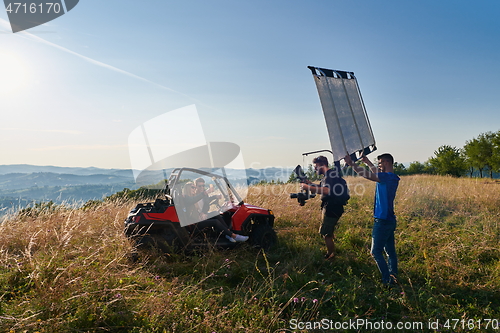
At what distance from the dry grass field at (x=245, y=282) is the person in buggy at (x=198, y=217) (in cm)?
35

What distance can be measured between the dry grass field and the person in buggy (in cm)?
35

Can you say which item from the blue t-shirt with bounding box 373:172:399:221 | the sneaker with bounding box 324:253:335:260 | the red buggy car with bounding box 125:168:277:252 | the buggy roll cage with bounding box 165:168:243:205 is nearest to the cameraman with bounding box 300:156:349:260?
the sneaker with bounding box 324:253:335:260

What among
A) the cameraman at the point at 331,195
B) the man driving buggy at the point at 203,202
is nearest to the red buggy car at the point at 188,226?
the man driving buggy at the point at 203,202

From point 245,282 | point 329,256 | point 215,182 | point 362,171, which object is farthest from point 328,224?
point 215,182

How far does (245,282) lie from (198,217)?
1.69 m

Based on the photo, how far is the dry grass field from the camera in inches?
125

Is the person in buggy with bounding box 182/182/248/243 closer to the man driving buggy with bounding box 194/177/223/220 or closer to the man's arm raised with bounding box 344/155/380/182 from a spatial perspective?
the man driving buggy with bounding box 194/177/223/220

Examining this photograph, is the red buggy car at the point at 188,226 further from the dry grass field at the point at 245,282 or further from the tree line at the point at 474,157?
the tree line at the point at 474,157

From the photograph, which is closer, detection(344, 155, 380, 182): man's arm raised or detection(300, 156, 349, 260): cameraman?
detection(344, 155, 380, 182): man's arm raised

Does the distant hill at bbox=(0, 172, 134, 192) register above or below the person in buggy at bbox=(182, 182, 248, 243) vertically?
above

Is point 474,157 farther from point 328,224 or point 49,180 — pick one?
point 49,180

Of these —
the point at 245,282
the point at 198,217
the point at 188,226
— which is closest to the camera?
the point at 245,282

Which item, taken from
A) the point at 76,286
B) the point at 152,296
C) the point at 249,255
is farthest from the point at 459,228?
the point at 76,286

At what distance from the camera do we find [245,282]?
462 cm
